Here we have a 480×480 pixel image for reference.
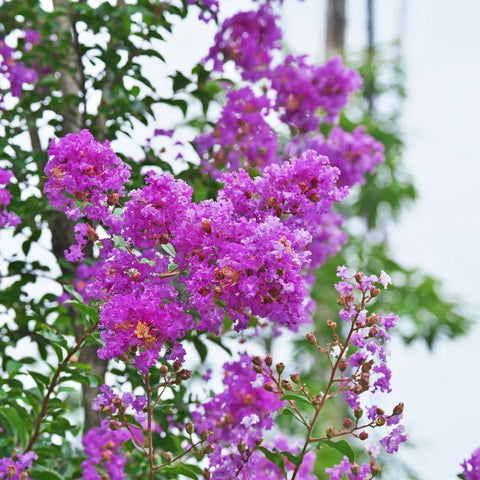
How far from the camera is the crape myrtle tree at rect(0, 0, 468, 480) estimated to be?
128 centimetres

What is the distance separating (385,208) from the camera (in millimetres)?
7613

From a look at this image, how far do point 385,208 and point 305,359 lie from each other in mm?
1874

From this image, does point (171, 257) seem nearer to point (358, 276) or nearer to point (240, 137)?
point (358, 276)

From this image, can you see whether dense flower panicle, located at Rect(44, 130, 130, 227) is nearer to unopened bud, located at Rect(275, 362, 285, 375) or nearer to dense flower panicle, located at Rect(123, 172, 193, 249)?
dense flower panicle, located at Rect(123, 172, 193, 249)

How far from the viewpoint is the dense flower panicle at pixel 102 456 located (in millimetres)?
1795

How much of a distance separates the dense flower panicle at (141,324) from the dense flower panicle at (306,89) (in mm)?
1400

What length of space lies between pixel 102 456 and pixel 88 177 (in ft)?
2.74

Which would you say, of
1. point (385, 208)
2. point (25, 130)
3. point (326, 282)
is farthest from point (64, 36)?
point (385, 208)

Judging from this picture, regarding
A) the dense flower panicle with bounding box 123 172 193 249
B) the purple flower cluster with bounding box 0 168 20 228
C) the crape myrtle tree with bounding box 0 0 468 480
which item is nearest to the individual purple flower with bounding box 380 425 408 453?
the crape myrtle tree with bounding box 0 0 468 480

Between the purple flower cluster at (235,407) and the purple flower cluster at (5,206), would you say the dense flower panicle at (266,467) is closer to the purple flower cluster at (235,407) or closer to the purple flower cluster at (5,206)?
the purple flower cluster at (235,407)

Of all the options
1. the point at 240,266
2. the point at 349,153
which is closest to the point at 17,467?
the point at 240,266

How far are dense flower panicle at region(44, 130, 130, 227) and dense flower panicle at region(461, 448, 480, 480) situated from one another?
912mm

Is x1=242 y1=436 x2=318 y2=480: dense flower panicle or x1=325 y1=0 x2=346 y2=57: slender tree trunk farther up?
x1=325 y1=0 x2=346 y2=57: slender tree trunk

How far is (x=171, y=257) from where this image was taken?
1.37 metres
